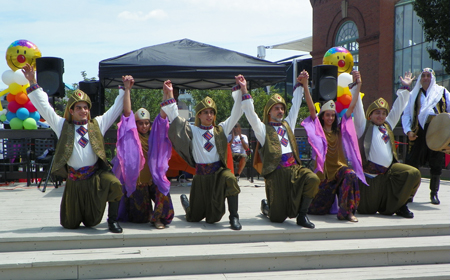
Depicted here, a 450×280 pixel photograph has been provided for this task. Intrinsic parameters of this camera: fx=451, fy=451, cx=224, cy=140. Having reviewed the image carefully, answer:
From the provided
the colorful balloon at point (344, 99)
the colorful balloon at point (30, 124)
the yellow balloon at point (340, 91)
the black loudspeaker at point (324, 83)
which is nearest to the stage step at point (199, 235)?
the black loudspeaker at point (324, 83)

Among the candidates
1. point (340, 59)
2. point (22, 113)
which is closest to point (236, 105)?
point (340, 59)

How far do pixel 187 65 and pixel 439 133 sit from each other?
427 centimetres

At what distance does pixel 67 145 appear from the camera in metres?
4.59

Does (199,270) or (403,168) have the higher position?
(403,168)

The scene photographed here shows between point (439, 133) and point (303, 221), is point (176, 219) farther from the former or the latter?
point (439, 133)

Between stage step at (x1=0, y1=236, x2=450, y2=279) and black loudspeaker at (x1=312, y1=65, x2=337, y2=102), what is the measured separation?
8.09 ft

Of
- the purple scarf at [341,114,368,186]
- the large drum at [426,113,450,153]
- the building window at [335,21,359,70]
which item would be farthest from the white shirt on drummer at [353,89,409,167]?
the building window at [335,21,359,70]

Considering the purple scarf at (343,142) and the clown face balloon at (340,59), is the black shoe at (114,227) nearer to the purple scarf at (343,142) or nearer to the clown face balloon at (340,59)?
the purple scarf at (343,142)

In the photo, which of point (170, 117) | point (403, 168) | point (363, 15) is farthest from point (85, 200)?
point (363, 15)

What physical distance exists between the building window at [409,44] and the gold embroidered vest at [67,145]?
1919 centimetres

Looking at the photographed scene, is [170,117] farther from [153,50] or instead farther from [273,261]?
[153,50]

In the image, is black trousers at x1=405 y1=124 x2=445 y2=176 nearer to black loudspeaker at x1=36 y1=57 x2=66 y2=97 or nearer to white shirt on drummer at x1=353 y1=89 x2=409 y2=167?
white shirt on drummer at x1=353 y1=89 x2=409 y2=167

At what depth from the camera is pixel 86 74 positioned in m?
19.2

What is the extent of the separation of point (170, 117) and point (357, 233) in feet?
7.85
